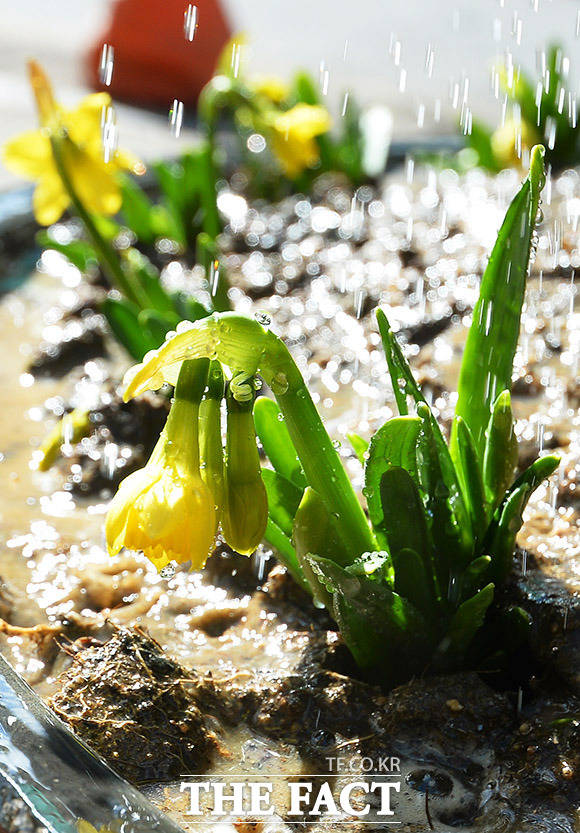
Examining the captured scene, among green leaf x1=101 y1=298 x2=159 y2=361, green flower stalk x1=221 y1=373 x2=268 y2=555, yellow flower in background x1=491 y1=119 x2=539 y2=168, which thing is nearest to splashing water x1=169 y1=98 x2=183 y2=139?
yellow flower in background x1=491 y1=119 x2=539 y2=168

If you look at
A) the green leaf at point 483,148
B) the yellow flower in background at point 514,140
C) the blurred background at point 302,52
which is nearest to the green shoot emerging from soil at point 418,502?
the yellow flower in background at point 514,140

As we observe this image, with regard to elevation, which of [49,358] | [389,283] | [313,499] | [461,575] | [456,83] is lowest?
[461,575]

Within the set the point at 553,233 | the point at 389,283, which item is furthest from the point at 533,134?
the point at 389,283

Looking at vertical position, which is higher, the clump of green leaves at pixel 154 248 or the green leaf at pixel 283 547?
the clump of green leaves at pixel 154 248

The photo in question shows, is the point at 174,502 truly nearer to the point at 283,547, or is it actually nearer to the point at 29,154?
the point at 283,547

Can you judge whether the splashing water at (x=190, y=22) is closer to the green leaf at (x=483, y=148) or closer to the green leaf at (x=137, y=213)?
the green leaf at (x=483, y=148)

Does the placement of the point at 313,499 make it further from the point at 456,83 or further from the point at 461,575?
the point at 456,83

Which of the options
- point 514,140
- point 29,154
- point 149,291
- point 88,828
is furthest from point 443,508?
point 514,140
